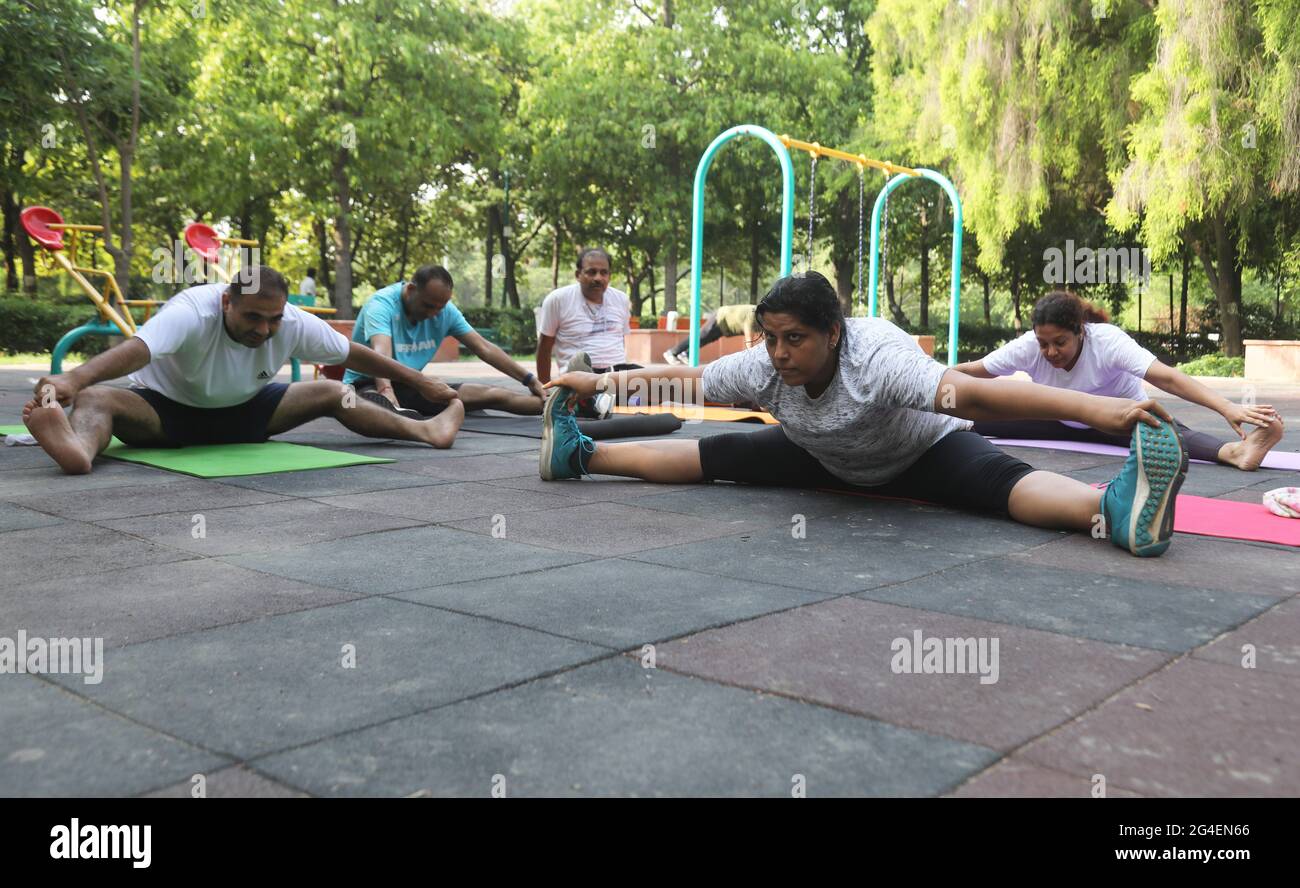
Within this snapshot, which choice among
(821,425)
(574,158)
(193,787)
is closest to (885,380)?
(821,425)

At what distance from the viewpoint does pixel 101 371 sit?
5246 millimetres

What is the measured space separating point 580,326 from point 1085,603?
6216 millimetres

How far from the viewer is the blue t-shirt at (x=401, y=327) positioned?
7805mm

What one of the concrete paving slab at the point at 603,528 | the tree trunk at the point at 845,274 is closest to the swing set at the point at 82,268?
the concrete paving slab at the point at 603,528

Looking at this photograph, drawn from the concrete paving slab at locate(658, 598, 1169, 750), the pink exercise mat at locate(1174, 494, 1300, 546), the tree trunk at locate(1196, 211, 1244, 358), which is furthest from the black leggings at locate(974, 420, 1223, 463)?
the tree trunk at locate(1196, 211, 1244, 358)

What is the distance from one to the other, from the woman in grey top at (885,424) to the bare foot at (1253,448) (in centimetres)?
223

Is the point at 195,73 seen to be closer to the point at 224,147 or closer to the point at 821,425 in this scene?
the point at 224,147

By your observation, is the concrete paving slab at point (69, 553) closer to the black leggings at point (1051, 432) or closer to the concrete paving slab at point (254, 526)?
the concrete paving slab at point (254, 526)

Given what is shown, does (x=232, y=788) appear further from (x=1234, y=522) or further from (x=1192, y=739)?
(x=1234, y=522)

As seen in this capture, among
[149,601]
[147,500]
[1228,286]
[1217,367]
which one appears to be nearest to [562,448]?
[147,500]

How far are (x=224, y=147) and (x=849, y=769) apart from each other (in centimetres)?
2161

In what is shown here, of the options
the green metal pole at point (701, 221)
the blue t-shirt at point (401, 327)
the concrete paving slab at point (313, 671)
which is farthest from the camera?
the green metal pole at point (701, 221)

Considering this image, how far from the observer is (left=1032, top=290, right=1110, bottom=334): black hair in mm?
6109

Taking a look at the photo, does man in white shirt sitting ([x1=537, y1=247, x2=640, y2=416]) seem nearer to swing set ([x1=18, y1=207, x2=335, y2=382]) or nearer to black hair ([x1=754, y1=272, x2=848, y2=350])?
swing set ([x1=18, y1=207, x2=335, y2=382])
